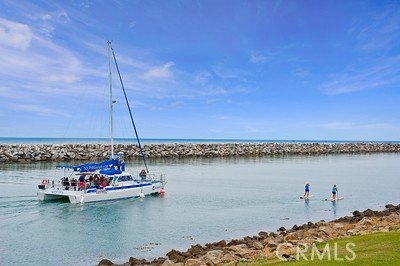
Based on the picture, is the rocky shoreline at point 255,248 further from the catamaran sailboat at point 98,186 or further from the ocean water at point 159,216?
the catamaran sailboat at point 98,186

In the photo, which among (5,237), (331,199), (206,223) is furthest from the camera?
(331,199)

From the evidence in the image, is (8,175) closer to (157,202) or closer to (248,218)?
(157,202)

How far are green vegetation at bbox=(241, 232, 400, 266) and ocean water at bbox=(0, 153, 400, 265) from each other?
29.8ft

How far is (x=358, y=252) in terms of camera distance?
46.0ft

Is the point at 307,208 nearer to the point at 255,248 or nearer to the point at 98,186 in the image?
the point at 255,248

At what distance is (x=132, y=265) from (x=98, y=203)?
65.5 ft

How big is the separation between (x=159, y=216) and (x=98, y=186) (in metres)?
9.43

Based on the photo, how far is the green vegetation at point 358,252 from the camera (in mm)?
12641

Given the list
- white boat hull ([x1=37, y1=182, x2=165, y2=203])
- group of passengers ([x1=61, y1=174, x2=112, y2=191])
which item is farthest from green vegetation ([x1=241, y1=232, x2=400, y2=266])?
group of passengers ([x1=61, y1=174, x2=112, y2=191])

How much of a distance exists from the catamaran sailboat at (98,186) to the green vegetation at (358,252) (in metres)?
24.9

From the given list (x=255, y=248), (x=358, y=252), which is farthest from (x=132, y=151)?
(x=358, y=252)

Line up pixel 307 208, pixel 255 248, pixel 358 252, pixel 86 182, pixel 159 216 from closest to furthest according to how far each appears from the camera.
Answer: pixel 358 252 < pixel 255 248 < pixel 159 216 < pixel 307 208 < pixel 86 182

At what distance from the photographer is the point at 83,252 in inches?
855

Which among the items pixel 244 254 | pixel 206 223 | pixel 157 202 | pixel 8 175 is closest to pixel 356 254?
pixel 244 254
